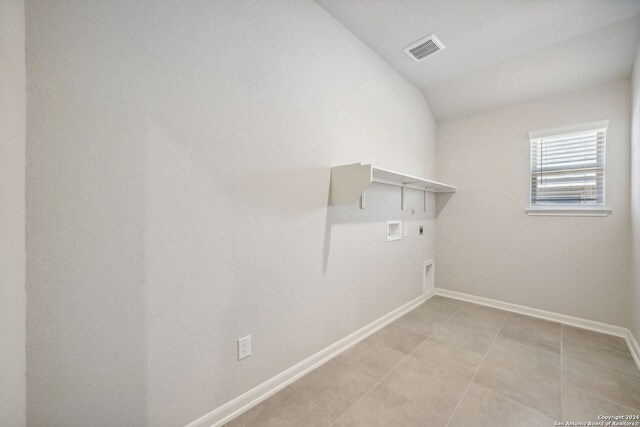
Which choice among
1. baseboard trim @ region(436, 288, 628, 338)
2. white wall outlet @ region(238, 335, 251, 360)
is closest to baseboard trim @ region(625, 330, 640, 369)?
baseboard trim @ region(436, 288, 628, 338)

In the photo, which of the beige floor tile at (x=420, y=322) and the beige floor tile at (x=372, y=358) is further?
the beige floor tile at (x=420, y=322)

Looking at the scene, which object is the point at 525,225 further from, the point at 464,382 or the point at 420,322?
the point at 464,382

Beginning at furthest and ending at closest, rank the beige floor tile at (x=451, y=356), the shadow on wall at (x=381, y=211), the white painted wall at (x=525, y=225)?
the white painted wall at (x=525, y=225) → the shadow on wall at (x=381, y=211) → the beige floor tile at (x=451, y=356)

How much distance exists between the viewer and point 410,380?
1679 mm

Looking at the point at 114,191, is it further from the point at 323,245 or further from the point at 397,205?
the point at 397,205

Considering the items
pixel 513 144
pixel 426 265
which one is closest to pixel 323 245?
pixel 426 265

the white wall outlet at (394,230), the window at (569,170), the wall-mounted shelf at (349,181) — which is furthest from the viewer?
the white wall outlet at (394,230)

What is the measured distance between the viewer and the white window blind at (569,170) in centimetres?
246

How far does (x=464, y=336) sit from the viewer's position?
228cm

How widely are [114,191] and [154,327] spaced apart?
612 mm

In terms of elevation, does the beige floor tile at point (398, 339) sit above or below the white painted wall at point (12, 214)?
below

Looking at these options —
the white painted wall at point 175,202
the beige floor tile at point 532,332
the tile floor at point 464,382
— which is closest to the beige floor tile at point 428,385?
the tile floor at point 464,382

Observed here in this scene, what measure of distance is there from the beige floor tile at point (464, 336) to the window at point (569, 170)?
4.84 feet

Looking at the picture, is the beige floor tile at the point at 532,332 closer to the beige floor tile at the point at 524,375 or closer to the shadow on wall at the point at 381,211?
the beige floor tile at the point at 524,375
